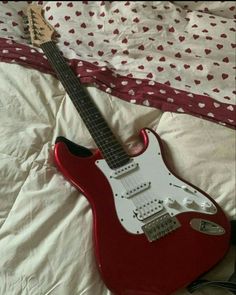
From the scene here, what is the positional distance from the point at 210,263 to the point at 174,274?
3.4 inches

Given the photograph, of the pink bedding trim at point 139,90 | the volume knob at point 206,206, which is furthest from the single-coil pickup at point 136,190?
the pink bedding trim at point 139,90

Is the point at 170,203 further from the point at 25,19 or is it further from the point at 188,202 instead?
the point at 25,19

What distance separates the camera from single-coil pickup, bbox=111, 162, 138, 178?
0.91 m

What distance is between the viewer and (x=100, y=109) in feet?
3.35

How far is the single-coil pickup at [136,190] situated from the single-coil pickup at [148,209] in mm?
34

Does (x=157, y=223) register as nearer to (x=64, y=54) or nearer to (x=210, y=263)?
(x=210, y=263)

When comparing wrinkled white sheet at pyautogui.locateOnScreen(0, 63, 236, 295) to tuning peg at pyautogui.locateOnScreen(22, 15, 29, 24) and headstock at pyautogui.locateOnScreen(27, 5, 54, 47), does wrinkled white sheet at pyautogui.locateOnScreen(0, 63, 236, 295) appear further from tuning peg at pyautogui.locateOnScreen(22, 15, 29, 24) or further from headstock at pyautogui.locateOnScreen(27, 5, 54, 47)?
tuning peg at pyautogui.locateOnScreen(22, 15, 29, 24)

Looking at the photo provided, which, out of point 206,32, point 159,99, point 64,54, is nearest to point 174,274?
point 159,99

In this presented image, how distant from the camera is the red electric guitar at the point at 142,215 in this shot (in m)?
0.77

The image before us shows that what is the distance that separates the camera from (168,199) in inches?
34.6

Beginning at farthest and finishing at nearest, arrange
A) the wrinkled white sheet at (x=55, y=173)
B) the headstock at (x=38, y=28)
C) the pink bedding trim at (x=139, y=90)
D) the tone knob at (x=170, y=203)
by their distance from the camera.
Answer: the headstock at (x=38, y=28), the pink bedding trim at (x=139, y=90), the tone knob at (x=170, y=203), the wrinkled white sheet at (x=55, y=173)

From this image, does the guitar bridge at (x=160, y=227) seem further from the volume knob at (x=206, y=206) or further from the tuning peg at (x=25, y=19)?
the tuning peg at (x=25, y=19)

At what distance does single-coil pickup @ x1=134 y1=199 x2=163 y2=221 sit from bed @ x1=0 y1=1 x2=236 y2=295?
0.36 feet

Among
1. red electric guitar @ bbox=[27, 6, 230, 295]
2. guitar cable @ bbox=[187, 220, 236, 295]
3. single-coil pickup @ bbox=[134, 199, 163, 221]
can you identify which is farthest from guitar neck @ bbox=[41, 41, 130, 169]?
guitar cable @ bbox=[187, 220, 236, 295]
